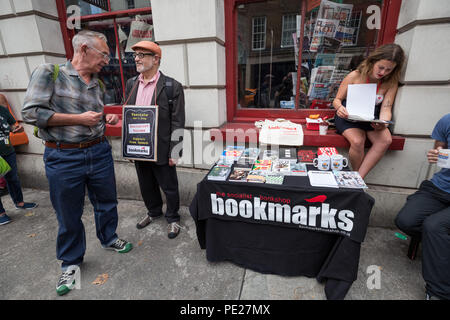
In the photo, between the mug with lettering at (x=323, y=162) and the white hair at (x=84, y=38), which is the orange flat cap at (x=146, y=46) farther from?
the mug with lettering at (x=323, y=162)

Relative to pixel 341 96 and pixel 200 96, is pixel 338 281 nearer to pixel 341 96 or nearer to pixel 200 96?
pixel 341 96

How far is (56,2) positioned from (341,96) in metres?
4.58

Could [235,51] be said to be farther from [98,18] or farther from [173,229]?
[173,229]

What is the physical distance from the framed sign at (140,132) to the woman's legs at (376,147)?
2330 mm

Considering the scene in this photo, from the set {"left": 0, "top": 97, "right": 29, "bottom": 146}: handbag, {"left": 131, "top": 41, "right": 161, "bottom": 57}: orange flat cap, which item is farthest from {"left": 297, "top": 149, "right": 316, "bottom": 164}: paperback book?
{"left": 0, "top": 97, "right": 29, "bottom": 146}: handbag

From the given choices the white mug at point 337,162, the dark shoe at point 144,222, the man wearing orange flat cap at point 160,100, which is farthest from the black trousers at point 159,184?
the white mug at point 337,162

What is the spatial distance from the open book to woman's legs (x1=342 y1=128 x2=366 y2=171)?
0.58ft

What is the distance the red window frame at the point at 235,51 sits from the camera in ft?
8.55

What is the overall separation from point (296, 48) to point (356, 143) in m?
1.49

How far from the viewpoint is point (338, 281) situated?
1.94 metres

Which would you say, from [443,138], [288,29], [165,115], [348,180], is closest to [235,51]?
[288,29]

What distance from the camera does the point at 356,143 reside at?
97.6 inches

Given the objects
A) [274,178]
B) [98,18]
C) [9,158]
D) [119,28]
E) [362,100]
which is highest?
[98,18]

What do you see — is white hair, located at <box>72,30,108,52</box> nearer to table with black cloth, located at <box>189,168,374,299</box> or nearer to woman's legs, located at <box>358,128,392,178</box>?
table with black cloth, located at <box>189,168,374,299</box>
